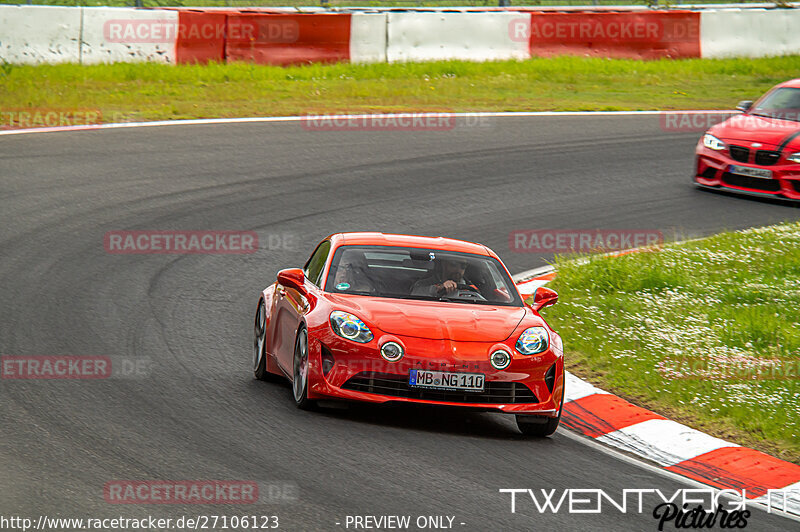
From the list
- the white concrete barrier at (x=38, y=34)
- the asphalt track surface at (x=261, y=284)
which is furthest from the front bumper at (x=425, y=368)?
the white concrete barrier at (x=38, y=34)

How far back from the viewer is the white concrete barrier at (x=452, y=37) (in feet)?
76.7

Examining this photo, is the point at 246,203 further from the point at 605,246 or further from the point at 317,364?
the point at 317,364

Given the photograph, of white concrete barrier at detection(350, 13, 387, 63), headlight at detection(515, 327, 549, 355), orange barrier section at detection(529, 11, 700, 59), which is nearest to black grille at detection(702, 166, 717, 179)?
orange barrier section at detection(529, 11, 700, 59)

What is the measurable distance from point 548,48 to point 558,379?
705 inches

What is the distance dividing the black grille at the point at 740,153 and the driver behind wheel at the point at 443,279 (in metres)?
8.52

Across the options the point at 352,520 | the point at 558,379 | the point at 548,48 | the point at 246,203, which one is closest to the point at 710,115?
the point at 548,48

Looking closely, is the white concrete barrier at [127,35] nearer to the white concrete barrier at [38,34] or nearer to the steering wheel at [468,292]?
the white concrete barrier at [38,34]

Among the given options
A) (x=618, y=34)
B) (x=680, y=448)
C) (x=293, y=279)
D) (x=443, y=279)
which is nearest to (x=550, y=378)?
(x=680, y=448)

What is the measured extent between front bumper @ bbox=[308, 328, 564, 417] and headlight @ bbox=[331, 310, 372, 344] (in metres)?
0.05

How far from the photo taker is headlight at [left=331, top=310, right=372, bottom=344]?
24.6 feet

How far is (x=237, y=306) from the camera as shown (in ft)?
35.2

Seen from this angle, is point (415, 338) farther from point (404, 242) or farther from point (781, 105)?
point (781, 105)

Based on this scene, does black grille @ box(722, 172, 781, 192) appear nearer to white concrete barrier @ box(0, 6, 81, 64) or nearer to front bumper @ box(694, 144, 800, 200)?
front bumper @ box(694, 144, 800, 200)

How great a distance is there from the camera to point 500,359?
7.49 metres
